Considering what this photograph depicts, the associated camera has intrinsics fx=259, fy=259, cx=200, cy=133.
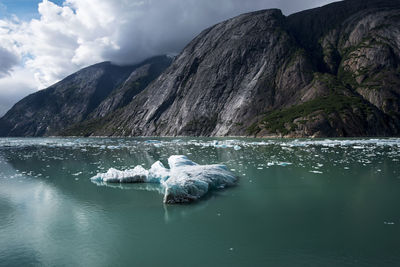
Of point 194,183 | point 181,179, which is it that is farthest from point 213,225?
point 181,179

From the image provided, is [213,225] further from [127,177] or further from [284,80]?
[284,80]

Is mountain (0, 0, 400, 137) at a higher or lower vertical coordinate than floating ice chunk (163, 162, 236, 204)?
higher

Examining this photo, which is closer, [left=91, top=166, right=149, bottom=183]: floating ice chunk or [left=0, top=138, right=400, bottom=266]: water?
[left=0, top=138, right=400, bottom=266]: water

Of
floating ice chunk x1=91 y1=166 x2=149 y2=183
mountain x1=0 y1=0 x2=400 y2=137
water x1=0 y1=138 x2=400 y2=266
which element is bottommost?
water x1=0 y1=138 x2=400 y2=266

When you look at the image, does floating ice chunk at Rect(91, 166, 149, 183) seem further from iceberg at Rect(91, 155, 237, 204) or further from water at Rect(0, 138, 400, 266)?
water at Rect(0, 138, 400, 266)

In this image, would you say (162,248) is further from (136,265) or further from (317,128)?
(317,128)

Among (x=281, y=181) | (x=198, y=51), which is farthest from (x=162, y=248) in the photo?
(x=198, y=51)

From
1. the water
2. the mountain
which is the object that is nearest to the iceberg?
the water
